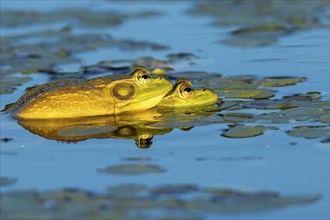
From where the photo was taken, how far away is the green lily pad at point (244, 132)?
10.1 m

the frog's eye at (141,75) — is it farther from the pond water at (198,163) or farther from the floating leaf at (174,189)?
the floating leaf at (174,189)

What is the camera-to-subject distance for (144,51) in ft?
50.3

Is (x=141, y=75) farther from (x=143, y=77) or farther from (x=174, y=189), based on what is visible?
(x=174, y=189)

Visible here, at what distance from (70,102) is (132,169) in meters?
2.49

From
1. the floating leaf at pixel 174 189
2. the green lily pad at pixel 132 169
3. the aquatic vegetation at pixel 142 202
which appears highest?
the green lily pad at pixel 132 169

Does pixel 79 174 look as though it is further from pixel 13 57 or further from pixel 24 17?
pixel 24 17

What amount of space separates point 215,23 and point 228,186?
8.91m

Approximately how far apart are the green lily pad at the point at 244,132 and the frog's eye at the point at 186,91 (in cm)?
131

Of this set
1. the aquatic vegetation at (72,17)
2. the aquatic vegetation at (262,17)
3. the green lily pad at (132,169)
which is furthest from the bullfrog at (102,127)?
the aquatic vegetation at (72,17)

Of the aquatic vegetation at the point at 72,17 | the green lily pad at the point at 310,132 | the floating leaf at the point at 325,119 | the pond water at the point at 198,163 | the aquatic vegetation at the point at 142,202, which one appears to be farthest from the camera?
the aquatic vegetation at the point at 72,17

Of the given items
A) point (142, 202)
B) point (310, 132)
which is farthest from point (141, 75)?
point (142, 202)

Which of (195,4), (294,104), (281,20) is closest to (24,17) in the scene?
(195,4)

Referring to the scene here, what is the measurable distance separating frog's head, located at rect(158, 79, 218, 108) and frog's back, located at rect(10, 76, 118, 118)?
65cm

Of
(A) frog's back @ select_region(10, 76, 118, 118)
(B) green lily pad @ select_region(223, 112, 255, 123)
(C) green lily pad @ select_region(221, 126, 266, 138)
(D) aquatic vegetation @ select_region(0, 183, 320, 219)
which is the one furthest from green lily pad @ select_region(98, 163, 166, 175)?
(A) frog's back @ select_region(10, 76, 118, 118)
